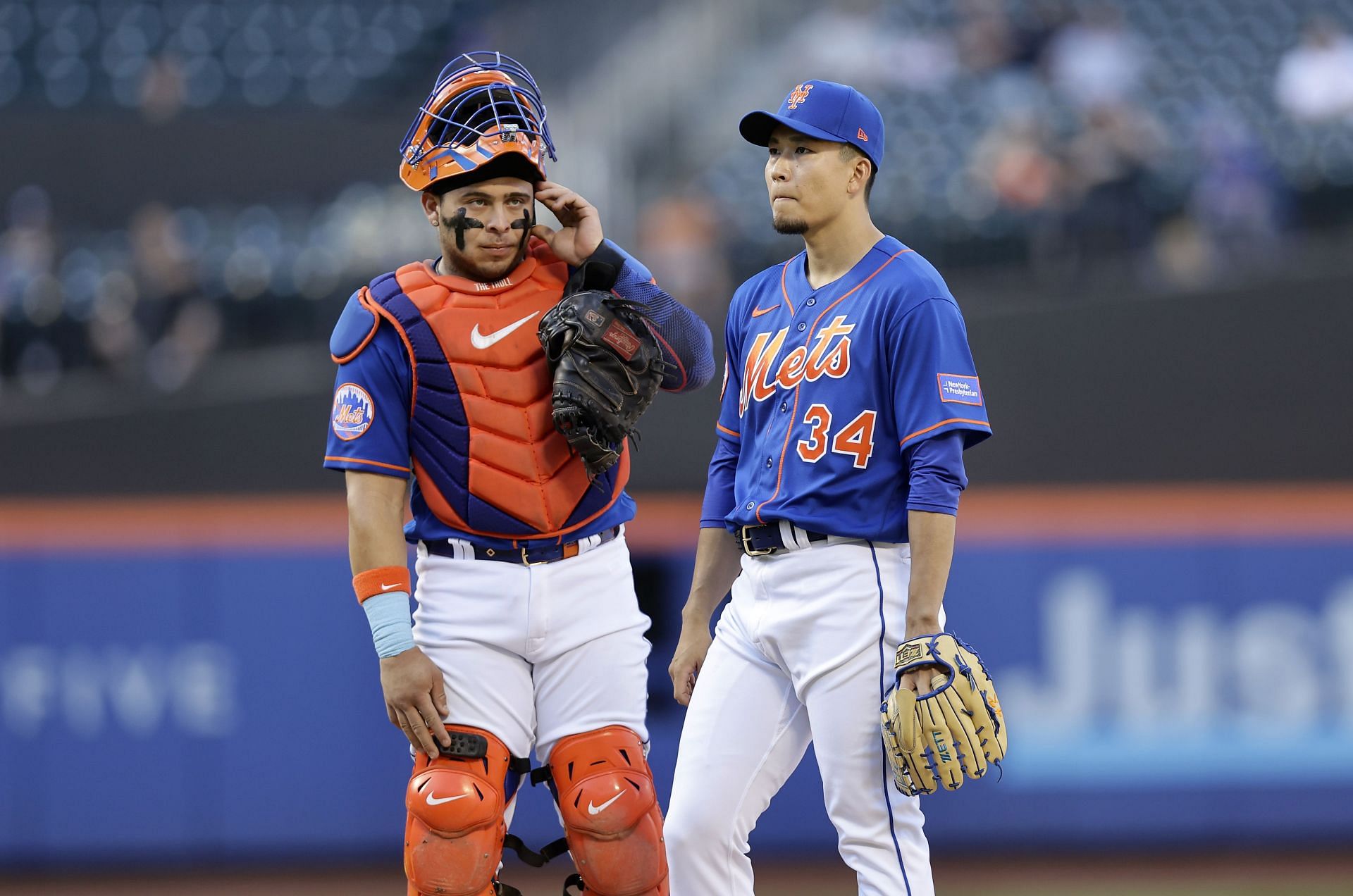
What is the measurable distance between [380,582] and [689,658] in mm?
839

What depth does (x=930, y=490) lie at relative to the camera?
11.1 feet

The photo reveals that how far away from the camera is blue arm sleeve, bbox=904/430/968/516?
11.1 ft

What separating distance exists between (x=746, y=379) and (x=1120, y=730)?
4.35 m

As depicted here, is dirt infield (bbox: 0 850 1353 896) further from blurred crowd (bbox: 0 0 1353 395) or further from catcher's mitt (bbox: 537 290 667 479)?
catcher's mitt (bbox: 537 290 667 479)

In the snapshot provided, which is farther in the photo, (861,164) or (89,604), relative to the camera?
(89,604)

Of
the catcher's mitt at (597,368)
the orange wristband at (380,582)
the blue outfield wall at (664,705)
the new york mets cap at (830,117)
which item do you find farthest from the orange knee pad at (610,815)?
the blue outfield wall at (664,705)

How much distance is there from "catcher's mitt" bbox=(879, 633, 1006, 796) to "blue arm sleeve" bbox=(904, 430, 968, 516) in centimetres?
28

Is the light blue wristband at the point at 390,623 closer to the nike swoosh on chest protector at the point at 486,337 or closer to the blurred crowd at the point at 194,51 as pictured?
the nike swoosh on chest protector at the point at 486,337

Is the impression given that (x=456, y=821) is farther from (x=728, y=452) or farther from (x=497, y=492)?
(x=728, y=452)

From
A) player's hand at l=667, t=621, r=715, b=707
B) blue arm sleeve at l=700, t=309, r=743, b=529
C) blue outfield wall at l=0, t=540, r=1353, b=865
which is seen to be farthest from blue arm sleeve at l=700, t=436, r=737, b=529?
blue outfield wall at l=0, t=540, r=1353, b=865

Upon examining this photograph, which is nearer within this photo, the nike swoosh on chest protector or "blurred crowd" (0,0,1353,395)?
the nike swoosh on chest protector

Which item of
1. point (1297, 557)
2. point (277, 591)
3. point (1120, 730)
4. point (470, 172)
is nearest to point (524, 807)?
point (277, 591)

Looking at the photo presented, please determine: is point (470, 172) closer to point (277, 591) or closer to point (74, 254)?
point (277, 591)

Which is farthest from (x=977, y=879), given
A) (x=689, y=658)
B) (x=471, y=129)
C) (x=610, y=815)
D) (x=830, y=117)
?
(x=471, y=129)
